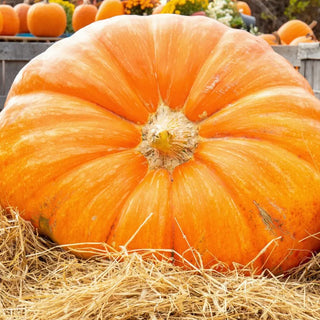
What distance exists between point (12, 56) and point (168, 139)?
3.50 m

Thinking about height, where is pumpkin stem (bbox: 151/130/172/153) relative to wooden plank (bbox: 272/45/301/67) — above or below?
above

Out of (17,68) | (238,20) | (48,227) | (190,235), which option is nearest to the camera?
(190,235)

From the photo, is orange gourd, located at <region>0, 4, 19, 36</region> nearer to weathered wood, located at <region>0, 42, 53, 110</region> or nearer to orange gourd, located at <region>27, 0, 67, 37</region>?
orange gourd, located at <region>27, 0, 67, 37</region>

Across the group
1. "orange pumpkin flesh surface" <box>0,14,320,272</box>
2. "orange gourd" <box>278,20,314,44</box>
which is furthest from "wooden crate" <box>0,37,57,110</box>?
"orange gourd" <box>278,20,314,44</box>

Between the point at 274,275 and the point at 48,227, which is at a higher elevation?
the point at 48,227

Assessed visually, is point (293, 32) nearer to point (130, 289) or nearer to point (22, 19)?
point (22, 19)

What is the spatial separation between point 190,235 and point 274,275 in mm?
340

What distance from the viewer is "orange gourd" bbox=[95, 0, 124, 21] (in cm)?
634

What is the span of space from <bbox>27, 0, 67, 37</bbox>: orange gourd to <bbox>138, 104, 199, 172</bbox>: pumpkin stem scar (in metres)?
4.32

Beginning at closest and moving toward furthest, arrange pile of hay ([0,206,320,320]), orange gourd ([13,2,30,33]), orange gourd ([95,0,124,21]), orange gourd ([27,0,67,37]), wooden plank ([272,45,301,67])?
pile of hay ([0,206,320,320])
wooden plank ([272,45,301,67])
orange gourd ([27,0,67,37])
orange gourd ([95,0,124,21])
orange gourd ([13,2,30,33])

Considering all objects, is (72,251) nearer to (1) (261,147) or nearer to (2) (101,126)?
(2) (101,126)

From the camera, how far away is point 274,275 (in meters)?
1.92

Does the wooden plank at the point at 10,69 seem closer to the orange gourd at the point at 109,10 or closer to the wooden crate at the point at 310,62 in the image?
the orange gourd at the point at 109,10

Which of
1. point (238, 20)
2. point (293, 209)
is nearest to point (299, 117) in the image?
point (293, 209)
